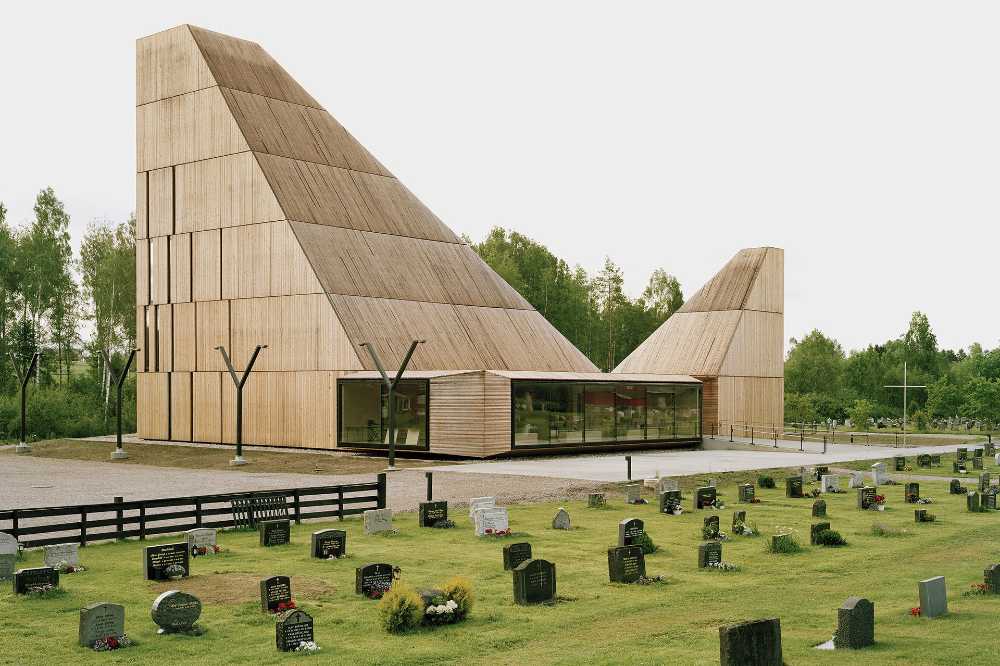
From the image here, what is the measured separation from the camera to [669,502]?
84.9ft

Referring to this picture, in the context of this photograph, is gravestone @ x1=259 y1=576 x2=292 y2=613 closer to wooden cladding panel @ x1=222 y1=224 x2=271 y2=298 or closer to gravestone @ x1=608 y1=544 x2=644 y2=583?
gravestone @ x1=608 y1=544 x2=644 y2=583

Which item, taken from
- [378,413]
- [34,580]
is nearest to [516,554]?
[34,580]

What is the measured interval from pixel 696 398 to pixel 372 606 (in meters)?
40.2

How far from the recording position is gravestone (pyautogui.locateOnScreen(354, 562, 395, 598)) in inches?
620

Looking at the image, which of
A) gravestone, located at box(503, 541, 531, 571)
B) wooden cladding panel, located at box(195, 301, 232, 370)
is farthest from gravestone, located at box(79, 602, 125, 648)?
wooden cladding panel, located at box(195, 301, 232, 370)

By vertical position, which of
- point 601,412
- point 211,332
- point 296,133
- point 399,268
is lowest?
point 601,412

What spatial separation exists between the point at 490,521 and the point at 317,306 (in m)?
28.5

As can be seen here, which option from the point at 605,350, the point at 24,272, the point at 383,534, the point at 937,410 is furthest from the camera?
the point at 605,350

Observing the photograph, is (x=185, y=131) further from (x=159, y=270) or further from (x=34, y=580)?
(x=34, y=580)

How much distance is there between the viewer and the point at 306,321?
48906 mm

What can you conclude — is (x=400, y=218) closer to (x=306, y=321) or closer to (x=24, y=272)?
(x=306, y=321)

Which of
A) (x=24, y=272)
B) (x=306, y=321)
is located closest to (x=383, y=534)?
(x=306, y=321)

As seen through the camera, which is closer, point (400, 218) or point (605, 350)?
point (400, 218)

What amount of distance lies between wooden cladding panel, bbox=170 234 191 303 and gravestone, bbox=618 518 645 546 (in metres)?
40.0
